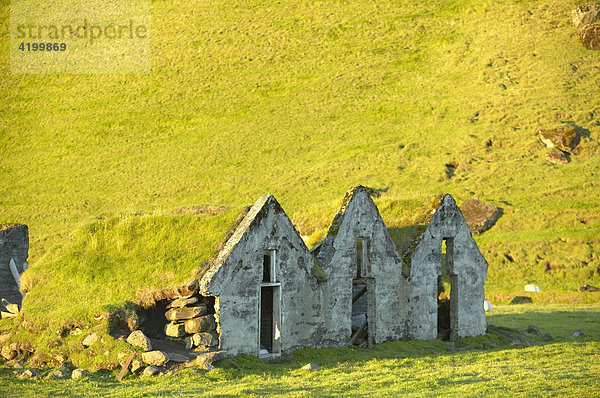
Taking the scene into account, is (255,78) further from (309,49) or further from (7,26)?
(7,26)

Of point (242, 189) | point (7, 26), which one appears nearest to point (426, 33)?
point (242, 189)

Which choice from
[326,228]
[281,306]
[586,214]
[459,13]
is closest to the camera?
[281,306]

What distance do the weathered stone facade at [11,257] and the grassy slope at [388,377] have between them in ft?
22.6

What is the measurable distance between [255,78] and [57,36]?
95.2ft

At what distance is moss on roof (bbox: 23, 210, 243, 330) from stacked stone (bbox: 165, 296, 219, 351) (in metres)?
0.58

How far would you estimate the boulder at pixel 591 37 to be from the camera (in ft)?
250

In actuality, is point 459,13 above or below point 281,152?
above

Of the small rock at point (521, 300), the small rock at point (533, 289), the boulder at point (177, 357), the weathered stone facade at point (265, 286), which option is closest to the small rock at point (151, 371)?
the boulder at point (177, 357)

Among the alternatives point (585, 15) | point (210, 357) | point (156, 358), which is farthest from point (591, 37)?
point (156, 358)

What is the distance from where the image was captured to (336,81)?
77250 millimetres

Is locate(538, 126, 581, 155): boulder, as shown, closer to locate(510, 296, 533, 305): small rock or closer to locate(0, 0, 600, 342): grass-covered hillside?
locate(0, 0, 600, 342): grass-covered hillside

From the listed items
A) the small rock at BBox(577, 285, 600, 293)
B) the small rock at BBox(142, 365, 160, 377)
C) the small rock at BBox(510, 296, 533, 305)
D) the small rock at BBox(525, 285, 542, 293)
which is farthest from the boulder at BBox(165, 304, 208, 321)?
the small rock at BBox(577, 285, 600, 293)

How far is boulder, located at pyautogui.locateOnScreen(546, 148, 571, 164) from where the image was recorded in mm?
61406

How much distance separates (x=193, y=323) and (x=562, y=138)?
177 feet
